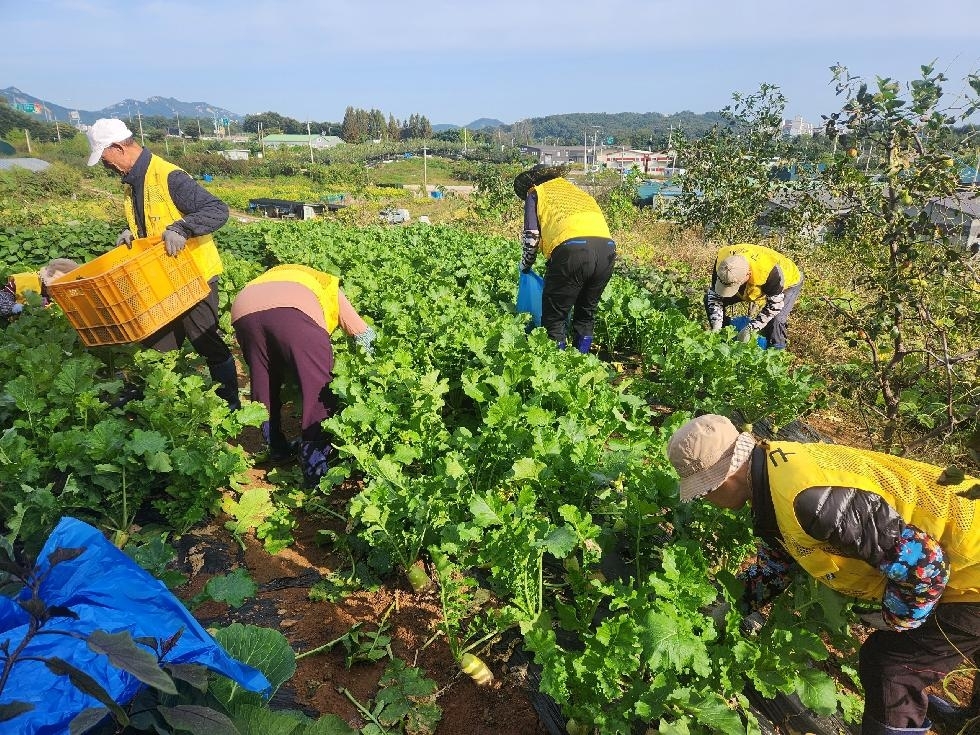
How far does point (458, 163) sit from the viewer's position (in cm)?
8088

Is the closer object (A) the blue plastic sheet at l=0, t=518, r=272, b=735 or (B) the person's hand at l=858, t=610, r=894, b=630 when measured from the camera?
(A) the blue plastic sheet at l=0, t=518, r=272, b=735

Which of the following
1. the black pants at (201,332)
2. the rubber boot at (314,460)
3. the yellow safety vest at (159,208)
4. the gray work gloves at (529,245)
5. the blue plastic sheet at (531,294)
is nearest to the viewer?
the rubber boot at (314,460)

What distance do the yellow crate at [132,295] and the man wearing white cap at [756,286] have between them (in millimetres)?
4185

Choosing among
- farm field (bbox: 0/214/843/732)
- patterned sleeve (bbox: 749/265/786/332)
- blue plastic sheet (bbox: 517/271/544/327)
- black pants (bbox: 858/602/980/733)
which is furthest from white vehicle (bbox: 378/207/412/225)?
black pants (bbox: 858/602/980/733)

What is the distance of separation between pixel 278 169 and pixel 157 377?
62350 millimetres

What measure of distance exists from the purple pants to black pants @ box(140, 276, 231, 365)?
86 cm

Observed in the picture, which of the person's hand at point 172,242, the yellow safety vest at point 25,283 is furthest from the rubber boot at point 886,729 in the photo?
the yellow safety vest at point 25,283

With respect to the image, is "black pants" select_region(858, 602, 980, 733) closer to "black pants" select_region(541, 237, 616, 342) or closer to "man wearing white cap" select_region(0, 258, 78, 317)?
"black pants" select_region(541, 237, 616, 342)

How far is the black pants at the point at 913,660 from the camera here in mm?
→ 1962

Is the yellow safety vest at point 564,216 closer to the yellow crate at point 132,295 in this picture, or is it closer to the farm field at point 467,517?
the farm field at point 467,517

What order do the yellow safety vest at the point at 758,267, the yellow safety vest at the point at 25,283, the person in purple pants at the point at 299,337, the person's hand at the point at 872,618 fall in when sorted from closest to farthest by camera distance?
the person's hand at the point at 872,618 → the person in purple pants at the point at 299,337 → the yellow safety vest at the point at 758,267 → the yellow safety vest at the point at 25,283

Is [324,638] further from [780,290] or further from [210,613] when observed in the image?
[780,290]

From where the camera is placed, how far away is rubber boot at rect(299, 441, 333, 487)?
3.52 metres

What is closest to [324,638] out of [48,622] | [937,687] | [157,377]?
[48,622]
